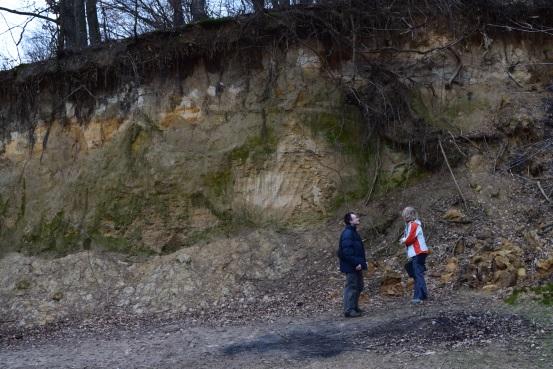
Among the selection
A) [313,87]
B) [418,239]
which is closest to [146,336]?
[418,239]

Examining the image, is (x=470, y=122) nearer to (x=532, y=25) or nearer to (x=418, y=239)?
(x=532, y=25)

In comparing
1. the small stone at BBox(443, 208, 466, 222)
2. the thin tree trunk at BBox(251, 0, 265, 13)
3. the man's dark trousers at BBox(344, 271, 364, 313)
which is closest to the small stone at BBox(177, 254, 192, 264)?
the man's dark trousers at BBox(344, 271, 364, 313)

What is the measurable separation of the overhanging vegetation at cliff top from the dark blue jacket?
511 cm

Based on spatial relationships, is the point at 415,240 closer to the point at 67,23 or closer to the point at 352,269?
the point at 352,269

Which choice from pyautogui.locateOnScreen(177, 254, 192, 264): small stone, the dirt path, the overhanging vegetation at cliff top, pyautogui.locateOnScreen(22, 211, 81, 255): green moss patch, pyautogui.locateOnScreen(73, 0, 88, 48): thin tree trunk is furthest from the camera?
pyautogui.locateOnScreen(73, 0, 88, 48): thin tree trunk

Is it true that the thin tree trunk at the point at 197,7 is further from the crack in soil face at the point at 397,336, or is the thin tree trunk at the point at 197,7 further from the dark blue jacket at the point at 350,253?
the crack in soil face at the point at 397,336

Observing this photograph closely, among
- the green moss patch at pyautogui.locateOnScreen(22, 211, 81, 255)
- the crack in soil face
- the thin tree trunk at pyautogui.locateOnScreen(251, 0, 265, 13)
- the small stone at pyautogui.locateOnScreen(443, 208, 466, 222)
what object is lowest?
the crack in soil face

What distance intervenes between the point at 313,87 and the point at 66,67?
536 centimetres

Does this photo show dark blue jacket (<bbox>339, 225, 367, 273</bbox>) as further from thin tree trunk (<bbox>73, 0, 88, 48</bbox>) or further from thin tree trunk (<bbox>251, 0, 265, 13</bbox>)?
thin tree trunk (<bbox>73, 0, 88, 48</bbox>)

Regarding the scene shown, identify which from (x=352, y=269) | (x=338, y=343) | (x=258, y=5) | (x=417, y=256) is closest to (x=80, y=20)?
(x=258, y=5)

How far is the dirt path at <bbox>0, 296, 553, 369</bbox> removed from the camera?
7.08 metres

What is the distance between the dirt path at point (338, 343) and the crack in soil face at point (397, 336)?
0.04 ft

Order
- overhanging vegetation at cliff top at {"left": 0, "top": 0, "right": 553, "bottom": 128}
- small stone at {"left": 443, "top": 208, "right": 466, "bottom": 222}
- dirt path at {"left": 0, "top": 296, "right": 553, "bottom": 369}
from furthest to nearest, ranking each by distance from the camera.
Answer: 1. overhanging vegetation at cliff top at {"left": 0, "top": 0, "right": 553, "bottom": 128}
2. small stone at {"left": 443, "top": 208, "right": 466, "bottom": 222}
3. dirt path at {"left": 0, "top": 296, "right": 553, "bottom": 369}

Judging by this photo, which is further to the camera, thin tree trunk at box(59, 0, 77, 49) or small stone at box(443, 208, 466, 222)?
thin tree trunk at box(59, 0, 77, 49)
